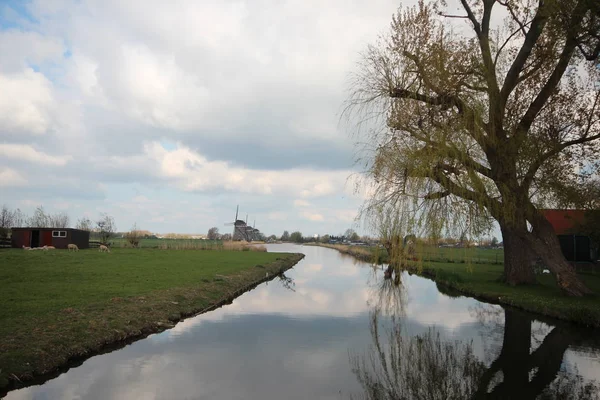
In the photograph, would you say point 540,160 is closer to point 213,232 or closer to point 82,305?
point 82,305

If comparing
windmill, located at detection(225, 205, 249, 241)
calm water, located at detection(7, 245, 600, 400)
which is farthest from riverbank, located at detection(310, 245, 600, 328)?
windmill, located at detection(225, 205, 249, 241)

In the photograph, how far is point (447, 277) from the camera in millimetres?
26875

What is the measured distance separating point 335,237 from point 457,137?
171642 millimetres

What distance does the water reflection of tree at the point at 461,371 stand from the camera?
26.2 ft

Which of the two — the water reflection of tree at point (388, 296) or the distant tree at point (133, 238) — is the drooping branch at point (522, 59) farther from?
the distant tree at point (133, 238)

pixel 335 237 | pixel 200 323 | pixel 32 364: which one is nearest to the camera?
pixel 32 364

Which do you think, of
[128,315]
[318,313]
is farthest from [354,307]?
[128,315]

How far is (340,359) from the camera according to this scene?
10.1 metres

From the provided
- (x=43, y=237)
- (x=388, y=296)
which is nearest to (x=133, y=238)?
(x=43, y=237)

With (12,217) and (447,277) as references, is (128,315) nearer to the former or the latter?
(447,277)

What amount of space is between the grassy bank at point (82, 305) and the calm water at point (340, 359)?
525 mm

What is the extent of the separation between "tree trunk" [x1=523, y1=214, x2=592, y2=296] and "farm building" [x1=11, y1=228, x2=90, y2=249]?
4171 cm

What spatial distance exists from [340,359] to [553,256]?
429 inches

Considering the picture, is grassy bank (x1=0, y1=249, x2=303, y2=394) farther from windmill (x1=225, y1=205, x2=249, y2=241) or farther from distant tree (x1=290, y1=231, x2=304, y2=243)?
distant tree (x1=290, y1=231, x2=304, y2=243)
